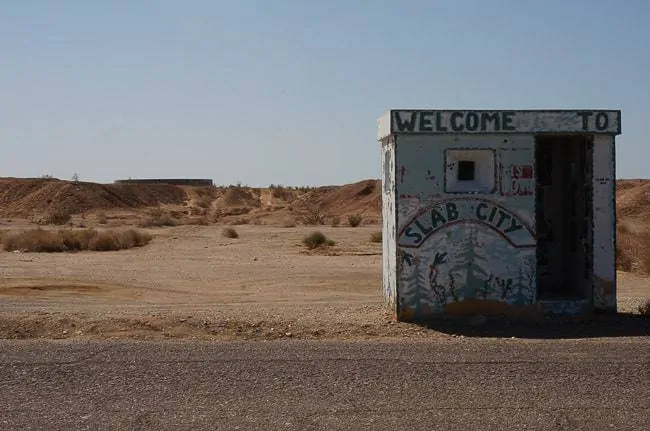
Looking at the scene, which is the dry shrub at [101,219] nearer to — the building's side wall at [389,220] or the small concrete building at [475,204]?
the building's side wall at [389,220]

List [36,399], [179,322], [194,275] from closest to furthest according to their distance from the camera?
[36,399] → [179,322] → [194,275]

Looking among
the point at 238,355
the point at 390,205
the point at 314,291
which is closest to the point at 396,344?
the point at 238,355

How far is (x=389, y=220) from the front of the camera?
13266 millimetres

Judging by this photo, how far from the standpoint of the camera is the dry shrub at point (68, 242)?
3294cm

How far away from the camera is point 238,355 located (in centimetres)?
963

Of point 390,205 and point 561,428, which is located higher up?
point 390,205

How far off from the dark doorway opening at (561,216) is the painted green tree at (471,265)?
1.34 meters

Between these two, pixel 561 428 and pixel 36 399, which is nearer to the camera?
pixel 561 428

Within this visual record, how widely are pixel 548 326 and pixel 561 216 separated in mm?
2615

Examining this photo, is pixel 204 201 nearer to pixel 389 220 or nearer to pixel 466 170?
pixel 389 220

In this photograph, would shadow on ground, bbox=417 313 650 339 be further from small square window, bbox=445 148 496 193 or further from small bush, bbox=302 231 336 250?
small bush, bbox=302 231 336 250

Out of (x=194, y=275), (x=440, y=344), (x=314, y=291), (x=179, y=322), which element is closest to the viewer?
(x=440, y=344)

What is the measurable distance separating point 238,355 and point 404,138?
4377 mm

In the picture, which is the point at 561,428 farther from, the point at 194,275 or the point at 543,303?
the point at 194,275
